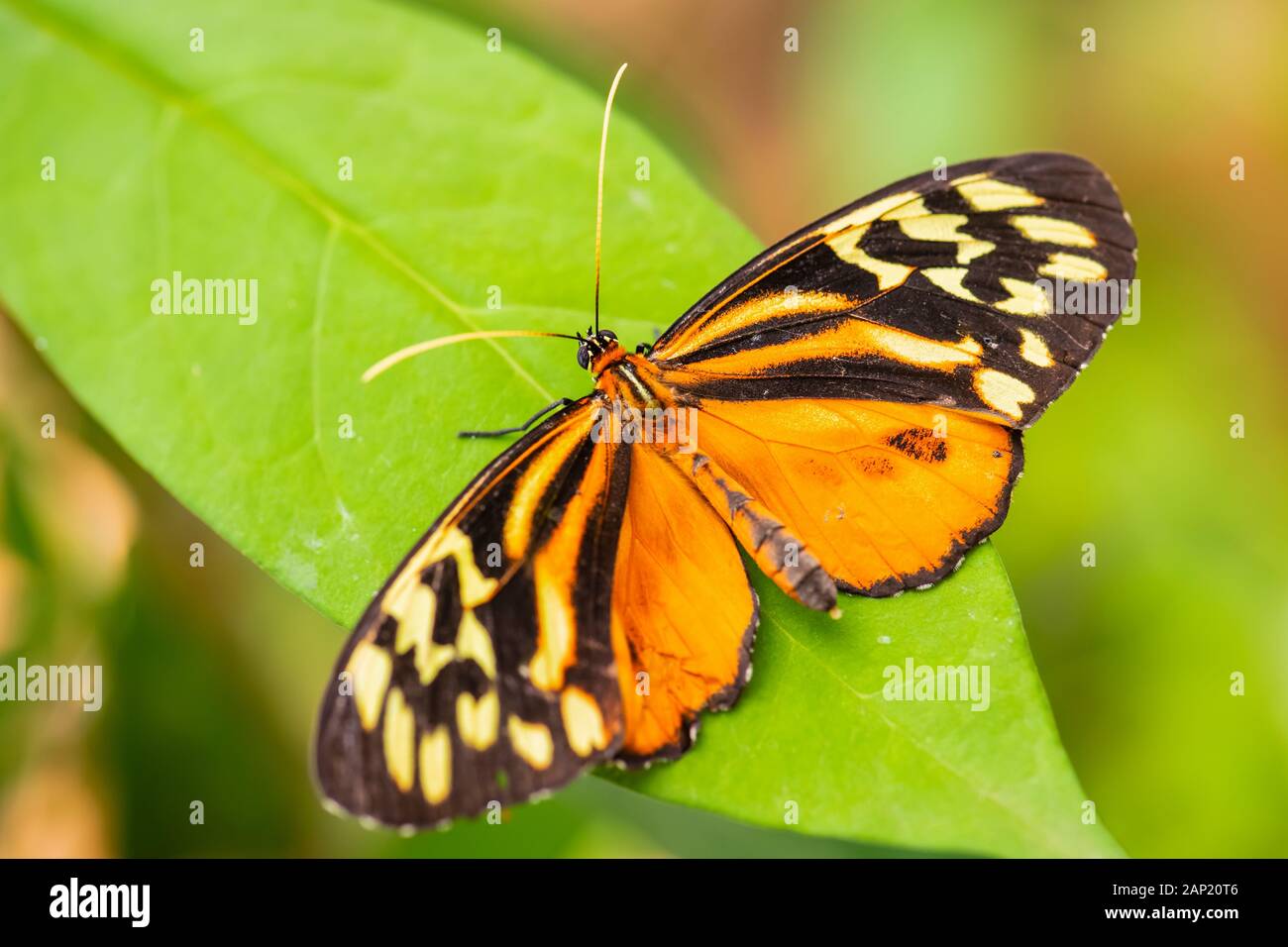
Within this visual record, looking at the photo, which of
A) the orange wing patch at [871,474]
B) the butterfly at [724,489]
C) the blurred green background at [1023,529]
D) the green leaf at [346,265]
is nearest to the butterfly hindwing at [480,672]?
the butterfly at [724,489]

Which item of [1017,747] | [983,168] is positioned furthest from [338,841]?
[983,168]

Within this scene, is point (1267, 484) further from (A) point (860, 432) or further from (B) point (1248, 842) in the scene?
(A) point (860, 432)

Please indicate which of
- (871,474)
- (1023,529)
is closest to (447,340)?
(871,474)

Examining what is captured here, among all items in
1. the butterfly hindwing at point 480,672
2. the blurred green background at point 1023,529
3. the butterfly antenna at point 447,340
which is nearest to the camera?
the butterfly hindwing at point 480,672

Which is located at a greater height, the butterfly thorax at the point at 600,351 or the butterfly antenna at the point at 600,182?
the butterfly antenna at the point at 600,182

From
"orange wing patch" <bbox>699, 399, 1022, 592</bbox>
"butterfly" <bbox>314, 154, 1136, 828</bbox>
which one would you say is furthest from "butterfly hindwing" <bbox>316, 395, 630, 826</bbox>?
"orange wing patch" <bbox>699, 399, 1022, 592</bbox>

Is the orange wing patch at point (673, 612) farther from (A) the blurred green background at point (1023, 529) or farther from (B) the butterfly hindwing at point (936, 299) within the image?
(A) the blurred green background at point (1023, 529)

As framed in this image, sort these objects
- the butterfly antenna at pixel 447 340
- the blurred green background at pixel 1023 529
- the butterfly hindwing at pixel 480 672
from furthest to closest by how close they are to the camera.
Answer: the blurred green background at pixel 1023 529
the butterfly antenna at pixel 447 340
the butterfly hindwing at pixel 480 672

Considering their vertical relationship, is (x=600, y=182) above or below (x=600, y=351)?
above

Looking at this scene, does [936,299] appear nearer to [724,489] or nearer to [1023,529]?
[724,489]
